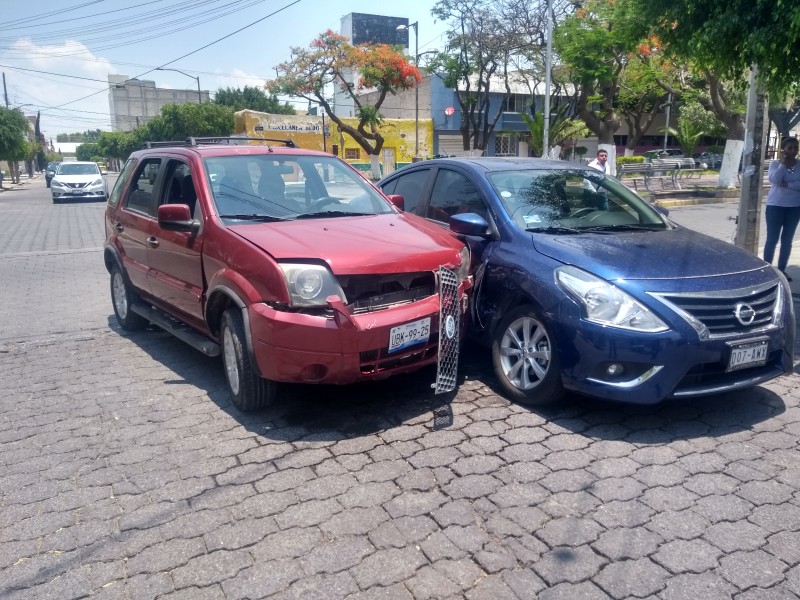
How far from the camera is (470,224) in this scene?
5.00m

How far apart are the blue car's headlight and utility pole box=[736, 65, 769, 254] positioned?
5.59 m

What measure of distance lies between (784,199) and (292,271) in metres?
6.67

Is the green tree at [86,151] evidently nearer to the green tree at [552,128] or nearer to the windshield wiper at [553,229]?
the green tree at [552,128]

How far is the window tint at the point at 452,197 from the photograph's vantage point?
17.8ft

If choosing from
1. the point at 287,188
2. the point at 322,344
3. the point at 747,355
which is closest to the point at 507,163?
the point at 287,188

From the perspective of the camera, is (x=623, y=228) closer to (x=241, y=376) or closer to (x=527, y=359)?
(x=527, y=359)

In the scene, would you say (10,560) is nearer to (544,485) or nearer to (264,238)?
(264,238)

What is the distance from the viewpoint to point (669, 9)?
6.86m

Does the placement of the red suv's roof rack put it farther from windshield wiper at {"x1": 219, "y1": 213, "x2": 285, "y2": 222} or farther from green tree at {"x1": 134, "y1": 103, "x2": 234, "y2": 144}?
green tree at {"x1": 134, "y1": 103, "x2": 234, "y2": 144}

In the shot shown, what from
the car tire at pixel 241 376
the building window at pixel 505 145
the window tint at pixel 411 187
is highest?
the building window at pixel 505 145

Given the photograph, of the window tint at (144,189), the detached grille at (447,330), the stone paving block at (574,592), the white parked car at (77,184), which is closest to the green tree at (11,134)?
the white parked car at (77,184)

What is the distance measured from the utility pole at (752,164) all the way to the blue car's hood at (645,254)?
4416mm

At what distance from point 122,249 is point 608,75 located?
19238mm

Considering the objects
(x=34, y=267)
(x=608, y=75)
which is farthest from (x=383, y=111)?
(x=34, y=267)
